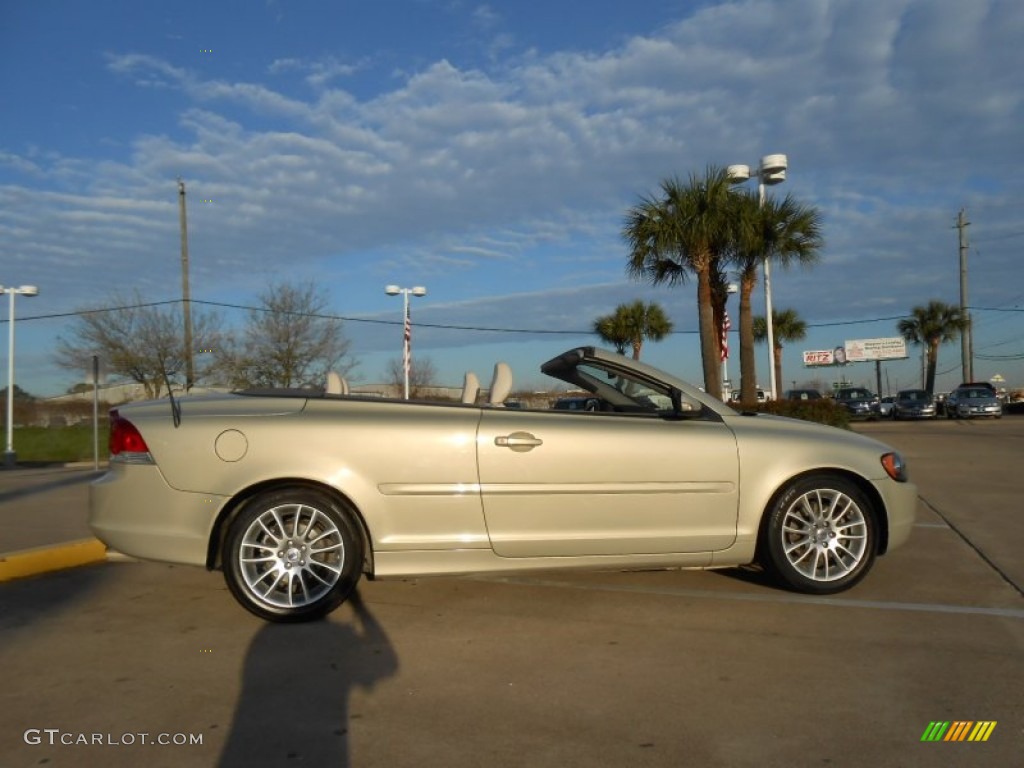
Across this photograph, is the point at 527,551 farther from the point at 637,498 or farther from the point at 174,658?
the point at 174,658

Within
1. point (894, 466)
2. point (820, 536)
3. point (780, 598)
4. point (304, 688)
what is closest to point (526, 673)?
point (304, 688)

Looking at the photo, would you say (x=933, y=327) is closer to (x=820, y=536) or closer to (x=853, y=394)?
(x=853, y=394)

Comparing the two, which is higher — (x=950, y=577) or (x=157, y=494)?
(x=157, y=494)

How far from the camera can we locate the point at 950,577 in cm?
598

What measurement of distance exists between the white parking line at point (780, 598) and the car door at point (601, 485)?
49 centimetres

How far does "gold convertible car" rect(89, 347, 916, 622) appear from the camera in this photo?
4.92m

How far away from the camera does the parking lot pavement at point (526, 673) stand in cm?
336

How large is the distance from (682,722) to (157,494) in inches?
122

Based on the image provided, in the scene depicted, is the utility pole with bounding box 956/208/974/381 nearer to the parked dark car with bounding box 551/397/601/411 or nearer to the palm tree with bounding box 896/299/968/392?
the palm tree with bounding box 896/299/968/392

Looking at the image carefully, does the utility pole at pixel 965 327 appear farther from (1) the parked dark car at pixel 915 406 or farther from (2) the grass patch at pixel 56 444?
(2) the grass patch at pixel 56 444

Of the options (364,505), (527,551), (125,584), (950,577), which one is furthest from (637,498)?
(125,584)

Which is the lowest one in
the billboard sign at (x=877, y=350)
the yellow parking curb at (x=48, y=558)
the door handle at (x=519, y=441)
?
the yellow parking curb at (x=48, y=558)

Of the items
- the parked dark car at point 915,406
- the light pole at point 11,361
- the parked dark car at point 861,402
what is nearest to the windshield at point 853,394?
the parked dark car at point 861,402

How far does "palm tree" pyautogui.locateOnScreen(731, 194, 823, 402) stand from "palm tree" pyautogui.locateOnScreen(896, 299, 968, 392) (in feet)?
120
